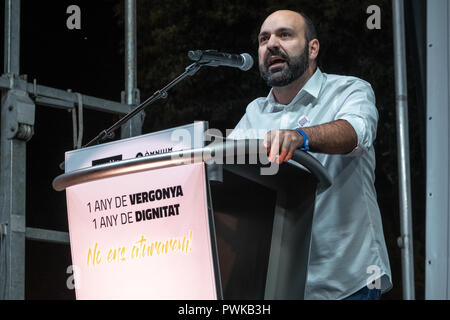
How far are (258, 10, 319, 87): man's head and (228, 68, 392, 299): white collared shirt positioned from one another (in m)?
0.09

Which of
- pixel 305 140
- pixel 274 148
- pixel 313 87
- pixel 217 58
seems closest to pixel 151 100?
pixel 217 58

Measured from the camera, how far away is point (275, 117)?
2.43 m

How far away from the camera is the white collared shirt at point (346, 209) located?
211 centimetres

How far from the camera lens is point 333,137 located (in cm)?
193

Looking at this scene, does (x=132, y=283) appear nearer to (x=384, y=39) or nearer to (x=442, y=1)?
(x=442, y=1)

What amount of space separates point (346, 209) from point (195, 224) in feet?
2.26

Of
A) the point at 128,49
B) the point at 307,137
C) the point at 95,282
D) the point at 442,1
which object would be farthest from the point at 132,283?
the point at 128,49

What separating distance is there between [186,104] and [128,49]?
17.5 feet

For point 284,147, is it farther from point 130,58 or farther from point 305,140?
point 130,58

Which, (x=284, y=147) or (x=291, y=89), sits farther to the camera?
(x=291, y=89)

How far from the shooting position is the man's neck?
244cm

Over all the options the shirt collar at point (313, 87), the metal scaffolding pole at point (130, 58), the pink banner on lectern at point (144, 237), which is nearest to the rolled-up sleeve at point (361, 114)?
the shirt collar at point (313, 87)

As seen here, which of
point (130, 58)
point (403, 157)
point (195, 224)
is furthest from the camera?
point (130, 58)

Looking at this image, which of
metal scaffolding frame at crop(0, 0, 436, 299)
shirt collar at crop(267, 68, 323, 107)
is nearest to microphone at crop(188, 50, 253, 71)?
shirt collar at crop(267, 68, 323, 107)
